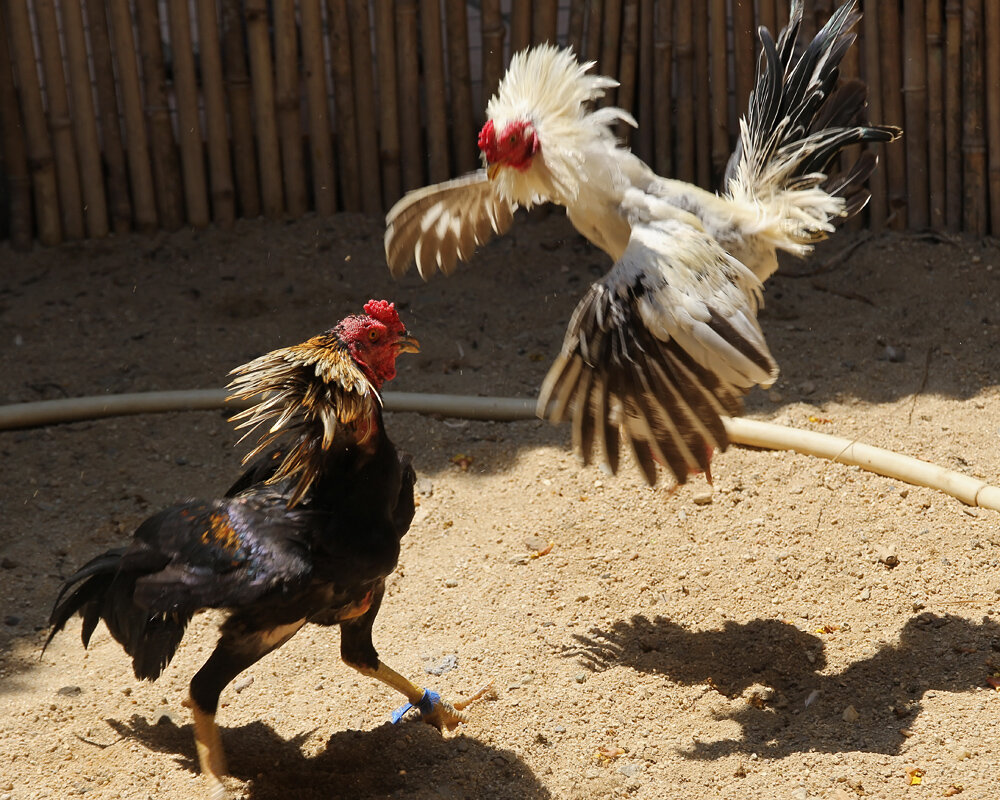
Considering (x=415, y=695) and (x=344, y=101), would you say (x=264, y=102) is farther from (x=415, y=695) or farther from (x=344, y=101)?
(x=415, y=695)

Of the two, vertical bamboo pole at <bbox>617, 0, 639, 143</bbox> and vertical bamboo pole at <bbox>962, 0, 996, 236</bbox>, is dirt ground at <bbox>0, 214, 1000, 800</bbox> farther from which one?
vertical bamboo pole at <bbox>617, 0, 639, 143</bbox>

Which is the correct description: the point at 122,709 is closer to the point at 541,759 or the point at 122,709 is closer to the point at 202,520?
the point at 202,520

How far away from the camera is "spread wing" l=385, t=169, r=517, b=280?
4.66 metres

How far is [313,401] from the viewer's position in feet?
10.1

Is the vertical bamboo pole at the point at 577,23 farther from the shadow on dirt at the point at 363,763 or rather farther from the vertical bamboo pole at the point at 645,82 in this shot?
the shadow on dirt at the point at 363,763

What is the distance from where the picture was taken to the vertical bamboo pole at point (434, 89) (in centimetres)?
645

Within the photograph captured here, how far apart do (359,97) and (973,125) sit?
3.53m

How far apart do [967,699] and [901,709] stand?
0.62 ft

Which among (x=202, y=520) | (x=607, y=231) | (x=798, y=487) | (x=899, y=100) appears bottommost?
(x=798, y=487)

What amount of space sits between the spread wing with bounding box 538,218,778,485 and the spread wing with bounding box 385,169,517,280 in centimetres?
141

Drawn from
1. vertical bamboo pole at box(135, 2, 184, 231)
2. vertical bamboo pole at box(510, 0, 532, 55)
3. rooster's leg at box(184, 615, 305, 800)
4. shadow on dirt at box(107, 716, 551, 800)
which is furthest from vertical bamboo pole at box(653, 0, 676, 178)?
rooster's leg at box(184, 615, 305, 800)

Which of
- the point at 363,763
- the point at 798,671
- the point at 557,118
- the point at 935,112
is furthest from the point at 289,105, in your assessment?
the point at 798,671

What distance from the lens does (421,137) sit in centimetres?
675

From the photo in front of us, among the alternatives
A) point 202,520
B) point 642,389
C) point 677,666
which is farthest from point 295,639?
point 642,389
